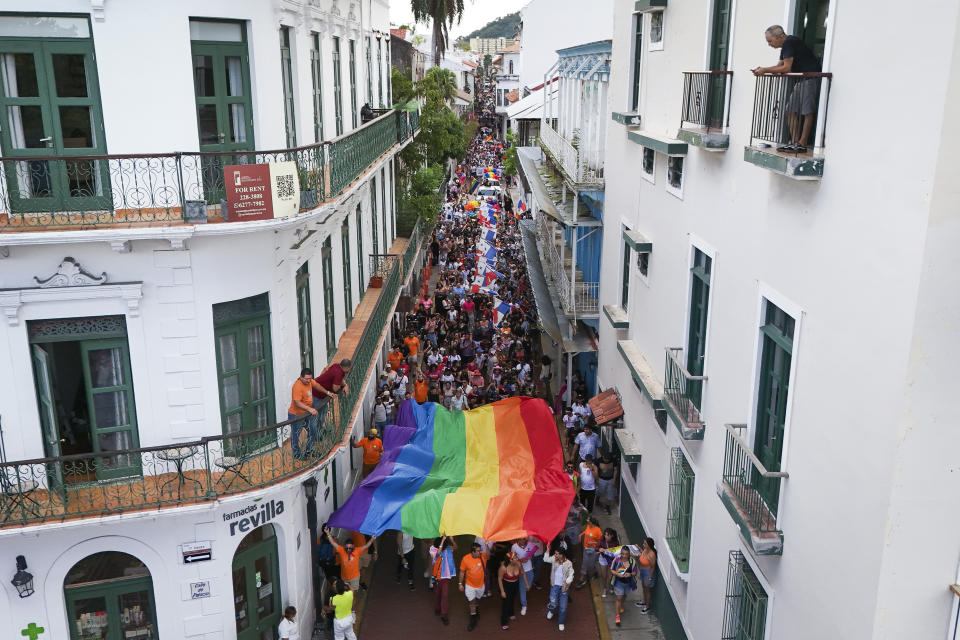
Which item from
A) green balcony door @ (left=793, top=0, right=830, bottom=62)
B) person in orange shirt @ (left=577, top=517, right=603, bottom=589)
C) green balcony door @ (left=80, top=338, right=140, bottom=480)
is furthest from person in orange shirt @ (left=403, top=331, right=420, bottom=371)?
green balcony door @ (left=793, top=0, right=830, bottom=62)

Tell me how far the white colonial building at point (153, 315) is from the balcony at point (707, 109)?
5.56 m

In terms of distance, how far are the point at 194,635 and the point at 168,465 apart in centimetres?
293

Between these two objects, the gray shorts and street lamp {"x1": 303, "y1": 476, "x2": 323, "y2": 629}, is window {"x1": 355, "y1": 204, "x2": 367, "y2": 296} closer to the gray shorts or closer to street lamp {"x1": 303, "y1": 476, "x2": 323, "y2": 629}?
street lamp {"x1": 303, "y1": 476, "x2": 323, "y2": 629}

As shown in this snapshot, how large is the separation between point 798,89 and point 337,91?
1206 cm

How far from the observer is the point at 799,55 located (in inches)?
331

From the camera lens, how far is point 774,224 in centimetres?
945

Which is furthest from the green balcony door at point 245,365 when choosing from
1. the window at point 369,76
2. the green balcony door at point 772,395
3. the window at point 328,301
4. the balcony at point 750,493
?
Answer: the window at point 369,76

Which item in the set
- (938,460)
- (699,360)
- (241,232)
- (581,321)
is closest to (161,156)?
(241,232)

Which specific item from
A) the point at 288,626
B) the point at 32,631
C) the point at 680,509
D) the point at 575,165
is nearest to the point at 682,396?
the point at 680,509

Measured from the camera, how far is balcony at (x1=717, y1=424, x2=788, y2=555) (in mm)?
9312

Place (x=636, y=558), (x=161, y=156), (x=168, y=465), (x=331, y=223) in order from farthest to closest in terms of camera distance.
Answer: (x=331, y=223) < (x=636, y=558) < (x=168, y=465) < (x=161, y=156)

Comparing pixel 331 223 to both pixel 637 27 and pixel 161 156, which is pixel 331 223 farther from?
pixel 637 27

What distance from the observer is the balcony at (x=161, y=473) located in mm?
10969

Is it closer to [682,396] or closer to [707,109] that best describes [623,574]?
[682,396]
